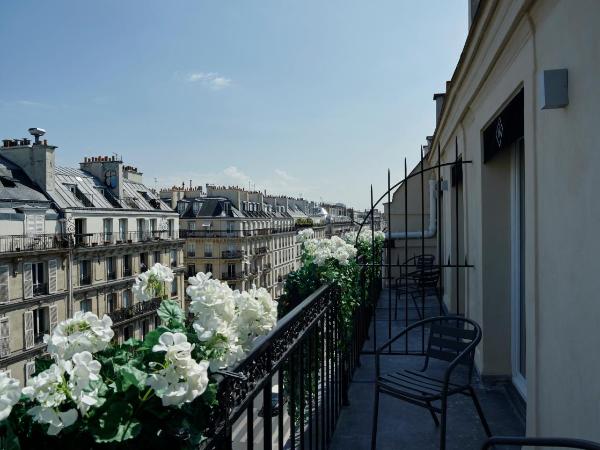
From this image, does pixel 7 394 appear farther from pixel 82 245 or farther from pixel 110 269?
pixel 110 269

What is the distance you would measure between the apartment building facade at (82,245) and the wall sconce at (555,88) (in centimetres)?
2427

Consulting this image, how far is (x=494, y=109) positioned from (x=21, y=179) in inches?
1154

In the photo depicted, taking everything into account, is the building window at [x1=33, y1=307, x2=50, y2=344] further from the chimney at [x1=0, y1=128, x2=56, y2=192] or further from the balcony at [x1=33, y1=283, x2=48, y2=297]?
the chimney at [x1=0, y1=128, x2=56, y2=192]

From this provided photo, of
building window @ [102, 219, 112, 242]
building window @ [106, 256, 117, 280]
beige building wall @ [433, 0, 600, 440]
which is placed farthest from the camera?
building window @ [102, 219, 112, 242]

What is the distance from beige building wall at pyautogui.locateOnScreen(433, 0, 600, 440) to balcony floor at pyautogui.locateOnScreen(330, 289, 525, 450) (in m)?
0.57

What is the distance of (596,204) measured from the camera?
6.66 feet

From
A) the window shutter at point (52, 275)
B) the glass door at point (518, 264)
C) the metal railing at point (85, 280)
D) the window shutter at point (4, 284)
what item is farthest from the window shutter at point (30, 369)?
the metal railing at point (85, 280)

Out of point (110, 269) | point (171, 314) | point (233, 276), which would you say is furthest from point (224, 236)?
point (171, 314)

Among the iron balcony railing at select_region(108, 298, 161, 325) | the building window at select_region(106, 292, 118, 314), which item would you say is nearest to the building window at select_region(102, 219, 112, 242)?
the building window at select_region(106, 292, 118, 314)

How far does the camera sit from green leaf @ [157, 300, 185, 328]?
1.61 m

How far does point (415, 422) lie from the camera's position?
3.77 meters

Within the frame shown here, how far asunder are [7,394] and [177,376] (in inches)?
14.9

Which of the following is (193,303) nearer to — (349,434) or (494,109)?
(349,434)

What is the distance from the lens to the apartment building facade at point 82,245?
24906 mm
